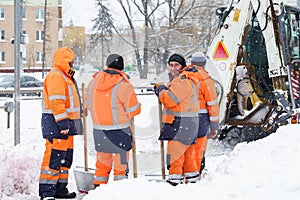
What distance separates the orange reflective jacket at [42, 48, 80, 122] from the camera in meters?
5.36

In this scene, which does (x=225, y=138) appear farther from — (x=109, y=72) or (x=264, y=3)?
(x=109, y=72)

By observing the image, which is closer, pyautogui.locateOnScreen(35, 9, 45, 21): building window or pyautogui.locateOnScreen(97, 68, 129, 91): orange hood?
pyautogui.locateOnScreen(97, 68, 129, 91): orange hood

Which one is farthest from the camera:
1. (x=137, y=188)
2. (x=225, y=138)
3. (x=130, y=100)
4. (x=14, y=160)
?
(x=225, y=138)

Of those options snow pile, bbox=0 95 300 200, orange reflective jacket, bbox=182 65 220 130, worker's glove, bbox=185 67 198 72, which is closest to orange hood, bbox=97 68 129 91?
worker's glove, bbox=185 67 198 72

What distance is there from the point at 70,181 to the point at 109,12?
7.92 ft

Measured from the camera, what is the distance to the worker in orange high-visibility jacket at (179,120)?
5.52 meters

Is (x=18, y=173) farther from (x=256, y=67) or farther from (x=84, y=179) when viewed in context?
(x=256, y=67)

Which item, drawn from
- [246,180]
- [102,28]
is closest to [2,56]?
[102,28]

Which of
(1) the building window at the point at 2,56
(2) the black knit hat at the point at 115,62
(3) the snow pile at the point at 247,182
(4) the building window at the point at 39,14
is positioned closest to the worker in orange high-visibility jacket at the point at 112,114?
(2) the black knit hat at the point at 115,62

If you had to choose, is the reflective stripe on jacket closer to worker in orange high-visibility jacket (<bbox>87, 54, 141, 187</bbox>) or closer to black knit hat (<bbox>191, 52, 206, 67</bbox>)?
worker in orange high-visibility jacket (<bbox>87, 54, 141, 187</bbox>)

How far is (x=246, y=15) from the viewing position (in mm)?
8062

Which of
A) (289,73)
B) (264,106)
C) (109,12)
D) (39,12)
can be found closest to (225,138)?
(264,106)

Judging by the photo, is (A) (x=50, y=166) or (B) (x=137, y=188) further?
(A) (x=50, y=166)

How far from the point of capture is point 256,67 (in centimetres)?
915
